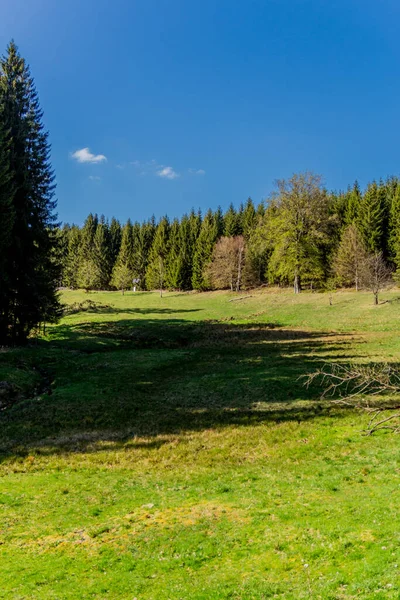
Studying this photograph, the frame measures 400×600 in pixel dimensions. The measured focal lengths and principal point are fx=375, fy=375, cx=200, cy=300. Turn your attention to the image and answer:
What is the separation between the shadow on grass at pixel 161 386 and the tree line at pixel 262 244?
17687mm

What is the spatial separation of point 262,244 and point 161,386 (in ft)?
199

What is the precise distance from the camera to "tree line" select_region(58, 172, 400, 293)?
2904 inches

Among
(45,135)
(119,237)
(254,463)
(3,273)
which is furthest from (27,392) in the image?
(119,237)

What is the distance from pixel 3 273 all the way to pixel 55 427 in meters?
20.4

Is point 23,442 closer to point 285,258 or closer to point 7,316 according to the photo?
point 7,316

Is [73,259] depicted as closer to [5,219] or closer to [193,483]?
[5,219]

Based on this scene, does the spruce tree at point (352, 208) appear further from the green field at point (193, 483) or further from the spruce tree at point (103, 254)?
the spruce tree at point (103, 254)

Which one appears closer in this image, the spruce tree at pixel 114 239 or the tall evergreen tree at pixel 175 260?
the tall evergreen tree at pixel 175 260

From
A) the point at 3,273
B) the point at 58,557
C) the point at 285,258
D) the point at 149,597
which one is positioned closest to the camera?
the point at 149,597

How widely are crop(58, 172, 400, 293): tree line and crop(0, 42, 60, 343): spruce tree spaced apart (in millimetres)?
4703

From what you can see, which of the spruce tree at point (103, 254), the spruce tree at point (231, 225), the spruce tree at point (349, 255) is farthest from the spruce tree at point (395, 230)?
the spruce tree at point (103, 254)

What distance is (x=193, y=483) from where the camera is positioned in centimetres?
1395

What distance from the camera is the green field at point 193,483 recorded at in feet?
26.8

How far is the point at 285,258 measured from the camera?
74562 mm
